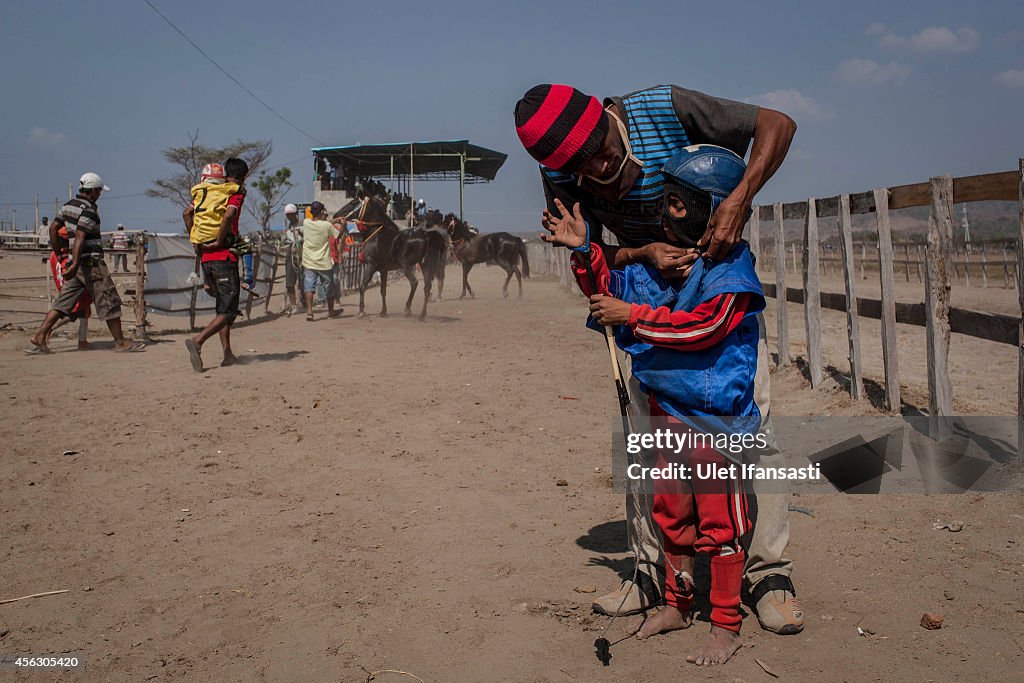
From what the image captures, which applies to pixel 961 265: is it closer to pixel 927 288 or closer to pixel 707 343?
pixel 927 288

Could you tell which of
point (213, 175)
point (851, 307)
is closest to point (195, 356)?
point (213, 175)

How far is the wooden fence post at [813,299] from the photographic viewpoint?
22.7 feet

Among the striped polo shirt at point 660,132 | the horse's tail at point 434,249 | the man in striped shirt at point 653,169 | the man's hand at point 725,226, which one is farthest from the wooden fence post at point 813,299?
the horse's tail at point 434,249

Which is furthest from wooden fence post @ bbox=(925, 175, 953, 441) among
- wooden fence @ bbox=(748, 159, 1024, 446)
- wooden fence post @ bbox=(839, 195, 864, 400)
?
wooden fence post @ bbox=(839, 195, 864, 400)

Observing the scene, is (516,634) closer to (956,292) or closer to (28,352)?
(28,352)

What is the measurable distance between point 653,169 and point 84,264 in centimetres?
788

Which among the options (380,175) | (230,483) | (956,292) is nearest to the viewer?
(230,483)

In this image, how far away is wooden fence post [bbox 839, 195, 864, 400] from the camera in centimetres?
610

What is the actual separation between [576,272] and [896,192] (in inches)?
144

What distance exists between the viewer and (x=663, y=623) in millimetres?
2822

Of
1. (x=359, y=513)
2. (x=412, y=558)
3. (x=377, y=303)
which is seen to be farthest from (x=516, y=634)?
(x=377, y=303)

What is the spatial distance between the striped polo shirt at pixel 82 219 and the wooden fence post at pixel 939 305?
25.5ft

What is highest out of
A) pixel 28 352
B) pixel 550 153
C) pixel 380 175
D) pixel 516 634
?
pixel 380 175

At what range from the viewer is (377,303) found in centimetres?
1781
